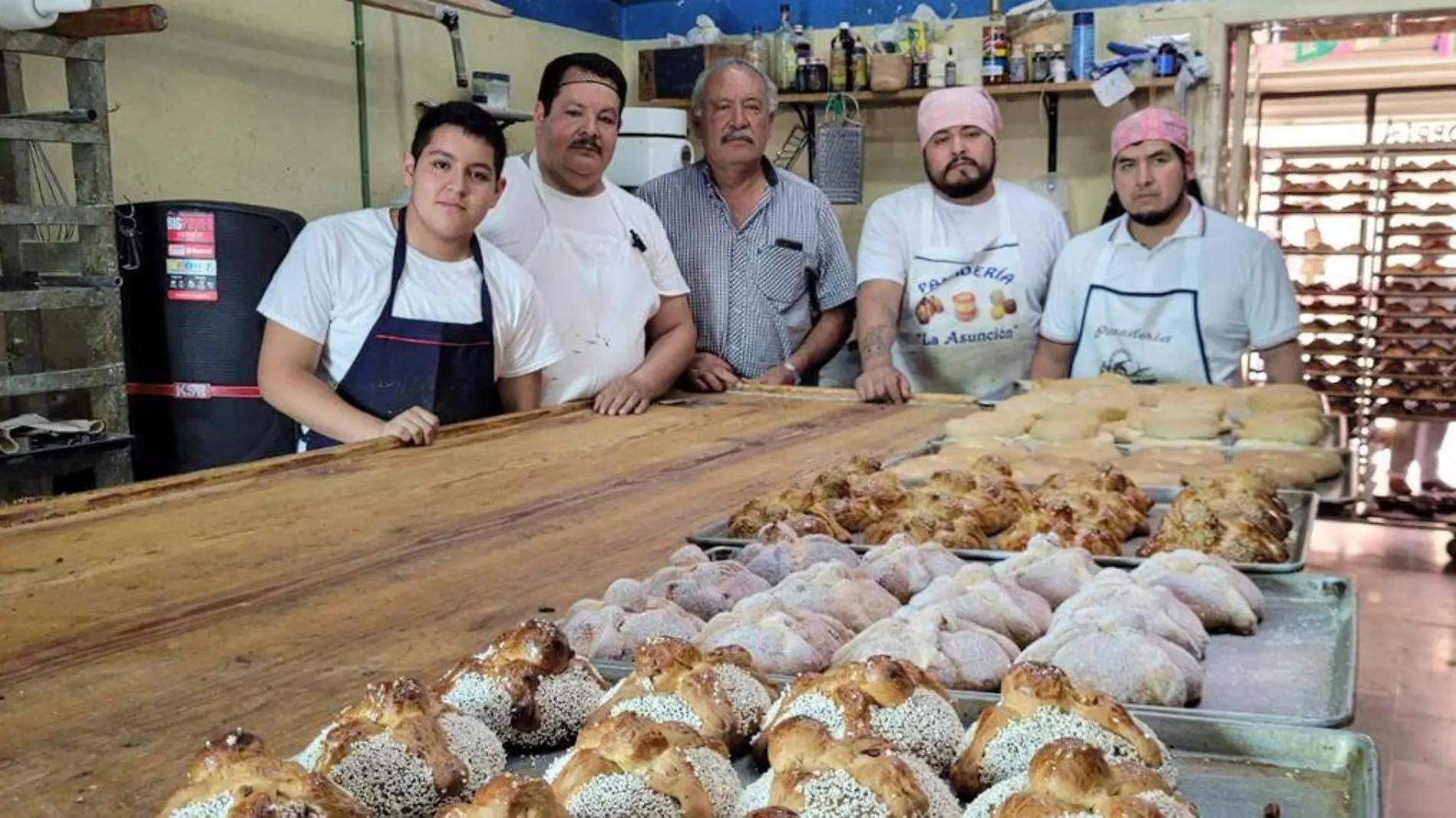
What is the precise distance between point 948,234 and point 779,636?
2.82 meters

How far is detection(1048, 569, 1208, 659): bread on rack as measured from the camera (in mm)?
1384

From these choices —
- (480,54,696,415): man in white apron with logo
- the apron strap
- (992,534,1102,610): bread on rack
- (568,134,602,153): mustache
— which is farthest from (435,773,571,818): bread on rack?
(568,134,602,153): mustache

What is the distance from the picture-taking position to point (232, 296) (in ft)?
12.7

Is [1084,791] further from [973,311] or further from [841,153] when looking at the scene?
[841,153]

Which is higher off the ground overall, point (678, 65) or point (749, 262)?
point (678, 65)

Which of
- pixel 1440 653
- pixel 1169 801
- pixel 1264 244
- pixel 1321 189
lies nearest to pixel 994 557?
A: pixel 1169 801

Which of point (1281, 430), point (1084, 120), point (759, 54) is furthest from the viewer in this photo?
point (759, 54)

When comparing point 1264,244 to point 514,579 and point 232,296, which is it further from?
point 232,296

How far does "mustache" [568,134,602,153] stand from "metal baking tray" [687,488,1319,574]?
181cm

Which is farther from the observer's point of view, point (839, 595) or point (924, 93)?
point (924, 93)

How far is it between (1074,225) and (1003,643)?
5.13m

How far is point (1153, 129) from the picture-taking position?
11.3 ft

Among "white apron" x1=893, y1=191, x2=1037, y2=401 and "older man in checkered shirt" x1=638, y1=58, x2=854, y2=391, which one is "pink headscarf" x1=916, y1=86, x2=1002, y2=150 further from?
"older man in checkered shirt" x1=638, y1=58, x2=854, y2=391

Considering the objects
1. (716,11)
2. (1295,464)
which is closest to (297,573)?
(1295,464)
